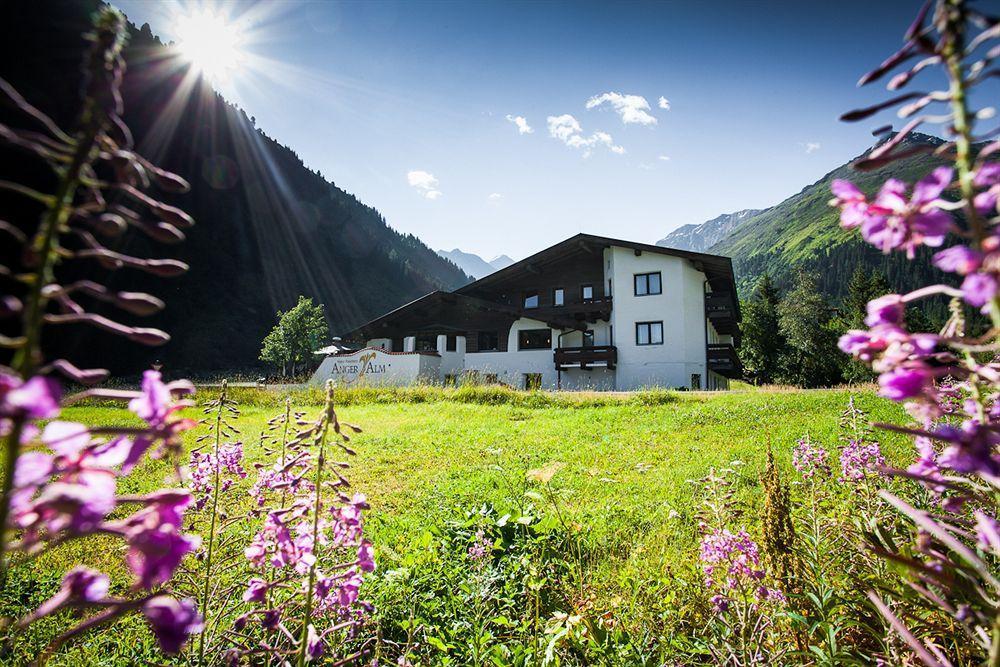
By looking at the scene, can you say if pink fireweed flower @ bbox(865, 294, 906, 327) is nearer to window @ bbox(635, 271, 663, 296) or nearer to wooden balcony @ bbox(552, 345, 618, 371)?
wooden balcony @ bbox(552, 345, 618, 371)

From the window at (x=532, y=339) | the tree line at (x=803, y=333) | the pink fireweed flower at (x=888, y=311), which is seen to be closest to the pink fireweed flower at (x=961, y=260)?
the pink fireweed flower at (x=888, y=311)

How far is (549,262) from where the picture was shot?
90.0 feet

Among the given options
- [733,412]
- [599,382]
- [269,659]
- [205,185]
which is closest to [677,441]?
[733,412]

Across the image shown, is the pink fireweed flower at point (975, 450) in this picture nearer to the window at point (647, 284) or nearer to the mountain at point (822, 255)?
the window at point (647, 284)

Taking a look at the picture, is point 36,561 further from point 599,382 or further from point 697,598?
point 599,382

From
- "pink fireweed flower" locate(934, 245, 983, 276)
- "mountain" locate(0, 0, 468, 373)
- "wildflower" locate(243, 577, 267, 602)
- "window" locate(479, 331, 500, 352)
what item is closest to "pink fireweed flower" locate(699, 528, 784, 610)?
"pink fireweed flower" locate(934, 245, 983, 276)

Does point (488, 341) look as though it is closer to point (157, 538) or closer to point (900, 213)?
point (900, 213)

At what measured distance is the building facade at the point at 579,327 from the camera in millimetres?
23578

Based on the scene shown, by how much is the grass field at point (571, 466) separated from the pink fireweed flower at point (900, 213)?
233 centimetres

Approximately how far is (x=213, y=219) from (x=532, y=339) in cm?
6803

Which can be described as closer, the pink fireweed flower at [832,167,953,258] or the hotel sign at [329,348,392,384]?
the pink fireweed flower at [832,167,953,258]

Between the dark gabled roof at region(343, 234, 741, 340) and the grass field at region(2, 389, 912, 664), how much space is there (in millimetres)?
11163

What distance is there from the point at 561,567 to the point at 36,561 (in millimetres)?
4531

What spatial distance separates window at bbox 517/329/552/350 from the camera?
2669 centimetres
